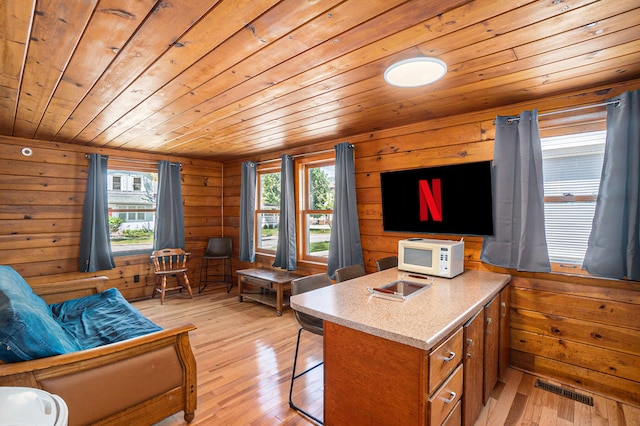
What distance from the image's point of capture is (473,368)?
→ 5.70ft

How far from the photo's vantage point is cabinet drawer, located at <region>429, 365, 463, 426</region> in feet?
4.22

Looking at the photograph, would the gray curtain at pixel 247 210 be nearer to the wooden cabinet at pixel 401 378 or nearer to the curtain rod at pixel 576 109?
the wooden cabinet at pixel 401 378

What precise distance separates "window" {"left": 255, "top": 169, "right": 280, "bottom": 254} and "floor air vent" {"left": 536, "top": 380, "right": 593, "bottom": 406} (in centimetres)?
360

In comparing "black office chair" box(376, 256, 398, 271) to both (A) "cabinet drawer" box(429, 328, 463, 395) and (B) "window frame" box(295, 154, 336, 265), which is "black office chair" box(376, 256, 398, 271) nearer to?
(A) "cabinet drawer" box(429, 328, 463, 395)

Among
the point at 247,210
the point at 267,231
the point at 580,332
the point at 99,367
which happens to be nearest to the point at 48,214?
the point at 247,210

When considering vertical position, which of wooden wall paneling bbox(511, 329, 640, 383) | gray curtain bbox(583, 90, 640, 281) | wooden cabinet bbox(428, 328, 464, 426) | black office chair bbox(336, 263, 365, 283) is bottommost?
wooden wall paneling bbox(511, 329, 640, 383)

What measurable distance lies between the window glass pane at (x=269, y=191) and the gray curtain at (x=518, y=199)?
3.15m

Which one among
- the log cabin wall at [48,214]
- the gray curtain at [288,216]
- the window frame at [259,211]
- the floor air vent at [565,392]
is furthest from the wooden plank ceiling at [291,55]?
the floor air vent at [565,392]

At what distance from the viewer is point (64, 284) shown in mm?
2953

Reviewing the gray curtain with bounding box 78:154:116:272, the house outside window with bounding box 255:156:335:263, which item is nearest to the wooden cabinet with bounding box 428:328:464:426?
the house outside window with bounding box 255:156:335:263

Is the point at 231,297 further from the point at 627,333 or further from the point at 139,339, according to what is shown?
the point at 627,333

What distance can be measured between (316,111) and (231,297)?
3236 mm

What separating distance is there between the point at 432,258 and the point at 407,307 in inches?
35.5

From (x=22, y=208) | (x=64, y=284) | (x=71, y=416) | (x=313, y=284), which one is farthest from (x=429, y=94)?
(x=22, y=208)
